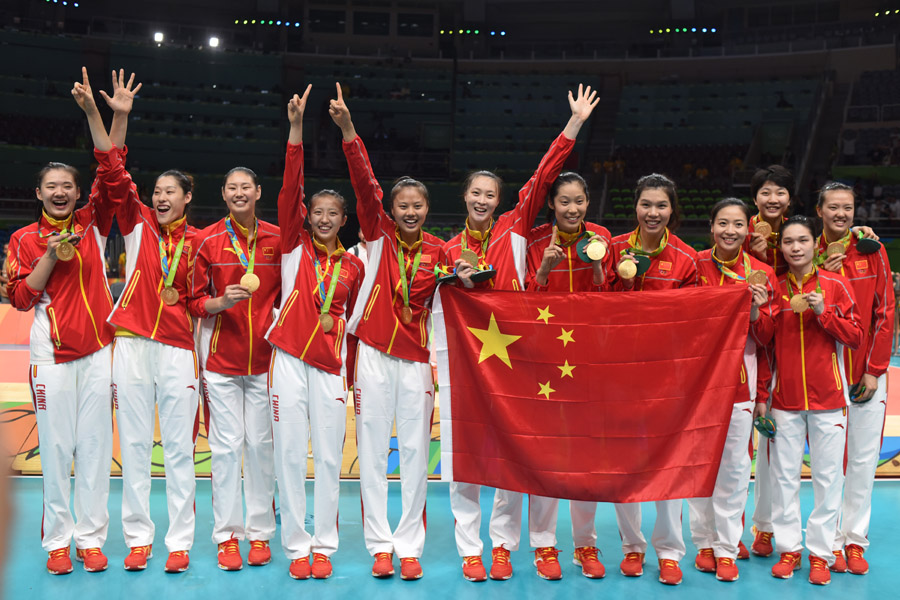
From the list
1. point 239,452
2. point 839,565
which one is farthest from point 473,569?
point 839,565

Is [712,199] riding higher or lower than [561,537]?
higher

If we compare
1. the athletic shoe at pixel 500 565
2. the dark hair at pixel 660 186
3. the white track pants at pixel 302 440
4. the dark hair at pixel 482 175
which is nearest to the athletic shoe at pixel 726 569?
the athletic shoe at pixel 500 565

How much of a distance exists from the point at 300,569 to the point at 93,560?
44.5 inches

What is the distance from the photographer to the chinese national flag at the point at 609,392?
13.7ft

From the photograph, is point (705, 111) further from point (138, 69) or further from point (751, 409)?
point (751, 409)

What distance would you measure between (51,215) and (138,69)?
22.3m

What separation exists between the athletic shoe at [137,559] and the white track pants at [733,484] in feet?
10.5

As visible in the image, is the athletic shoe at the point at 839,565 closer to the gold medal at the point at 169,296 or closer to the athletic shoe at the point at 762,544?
the athletic shoe at the point at 762,544

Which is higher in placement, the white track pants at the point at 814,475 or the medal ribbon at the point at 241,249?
the medal ribbon at the point at 241,249

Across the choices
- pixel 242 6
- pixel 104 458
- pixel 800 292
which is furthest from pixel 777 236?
pixel 242 6

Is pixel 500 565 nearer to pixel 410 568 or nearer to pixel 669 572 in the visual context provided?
pixel 410 568

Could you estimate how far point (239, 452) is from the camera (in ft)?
14.4

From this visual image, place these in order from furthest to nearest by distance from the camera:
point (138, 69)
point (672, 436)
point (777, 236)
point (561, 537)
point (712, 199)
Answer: point (138, 69) → point (712, 199) → point (561, 537) → point (777, 236) → point (672, 436)

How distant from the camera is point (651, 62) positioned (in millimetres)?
26172
